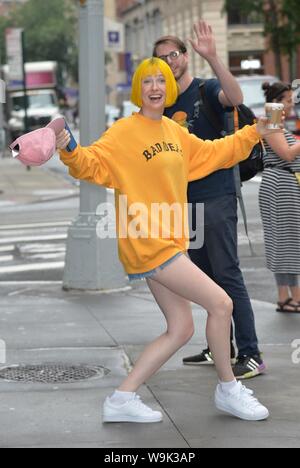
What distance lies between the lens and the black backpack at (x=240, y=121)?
24.7 feet

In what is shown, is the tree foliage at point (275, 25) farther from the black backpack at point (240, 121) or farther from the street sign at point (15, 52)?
the black backpack at point (240, 121)

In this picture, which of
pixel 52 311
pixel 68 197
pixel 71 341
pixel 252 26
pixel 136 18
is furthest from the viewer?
pixel 136 18

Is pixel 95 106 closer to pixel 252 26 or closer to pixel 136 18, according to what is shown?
pixel 252 26

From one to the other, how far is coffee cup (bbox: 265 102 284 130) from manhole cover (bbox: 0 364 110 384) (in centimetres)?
211

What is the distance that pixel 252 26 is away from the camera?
7644cm

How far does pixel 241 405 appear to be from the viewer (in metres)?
6.46

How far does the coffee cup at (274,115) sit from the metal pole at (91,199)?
510 centimetres

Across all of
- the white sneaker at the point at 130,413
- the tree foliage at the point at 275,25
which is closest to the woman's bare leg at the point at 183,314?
the white sneaker at the point at 130,413

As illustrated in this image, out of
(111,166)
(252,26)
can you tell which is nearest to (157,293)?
(111,166)

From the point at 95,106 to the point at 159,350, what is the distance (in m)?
5.63

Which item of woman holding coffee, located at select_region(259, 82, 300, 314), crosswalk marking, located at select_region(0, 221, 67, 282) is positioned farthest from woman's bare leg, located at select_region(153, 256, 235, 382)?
crosswalk marking, located at select_region(0, 221, 67, 282)

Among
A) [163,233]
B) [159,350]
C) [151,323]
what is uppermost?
[163,233]

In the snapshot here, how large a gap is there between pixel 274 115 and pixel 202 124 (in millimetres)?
1224
